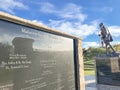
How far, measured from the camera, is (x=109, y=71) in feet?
23.2

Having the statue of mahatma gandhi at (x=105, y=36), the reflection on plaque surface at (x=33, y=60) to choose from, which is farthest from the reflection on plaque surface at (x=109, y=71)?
the reflection on plaque surface at (x=33, y=60)

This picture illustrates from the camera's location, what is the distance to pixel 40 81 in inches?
124

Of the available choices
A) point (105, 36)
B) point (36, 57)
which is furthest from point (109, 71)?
point (36, 57)

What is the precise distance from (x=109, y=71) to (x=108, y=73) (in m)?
0.07

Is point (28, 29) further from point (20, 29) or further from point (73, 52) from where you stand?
point (73, 52)

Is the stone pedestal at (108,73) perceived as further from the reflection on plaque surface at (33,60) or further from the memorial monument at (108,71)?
the reflection on plaque surface at (33,60)

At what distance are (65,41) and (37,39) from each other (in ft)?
2.76

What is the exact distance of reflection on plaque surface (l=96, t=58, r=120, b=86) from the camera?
704cm

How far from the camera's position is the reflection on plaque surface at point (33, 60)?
260cm

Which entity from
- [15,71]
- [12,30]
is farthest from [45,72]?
[12,30]

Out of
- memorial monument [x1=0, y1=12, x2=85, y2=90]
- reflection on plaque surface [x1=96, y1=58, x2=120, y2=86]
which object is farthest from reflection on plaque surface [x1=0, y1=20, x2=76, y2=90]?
reflection on plaque surface [x1=96, y1=58, x2=120, y2=86]

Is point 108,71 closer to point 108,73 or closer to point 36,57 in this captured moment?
point 108,73

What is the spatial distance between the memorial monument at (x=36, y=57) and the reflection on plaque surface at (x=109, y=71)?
310cm

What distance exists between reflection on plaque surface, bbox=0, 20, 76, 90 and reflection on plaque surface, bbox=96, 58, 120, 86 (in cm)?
332
